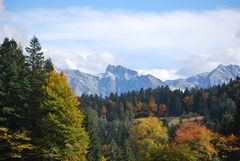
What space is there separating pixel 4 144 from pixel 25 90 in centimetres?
789

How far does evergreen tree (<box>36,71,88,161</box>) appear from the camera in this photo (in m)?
53.7

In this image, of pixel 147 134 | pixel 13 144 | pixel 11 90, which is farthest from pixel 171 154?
pixel 147 134

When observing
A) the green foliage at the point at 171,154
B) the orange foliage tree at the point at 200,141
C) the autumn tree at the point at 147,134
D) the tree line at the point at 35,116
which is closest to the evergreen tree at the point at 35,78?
the tree line at the point at 35,116

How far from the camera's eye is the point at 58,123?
53.6m

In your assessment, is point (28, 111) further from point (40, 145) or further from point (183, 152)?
point (183, 152)

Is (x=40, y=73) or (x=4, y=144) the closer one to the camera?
(x=4, y=144)

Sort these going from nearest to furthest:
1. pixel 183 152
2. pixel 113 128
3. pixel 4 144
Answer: pixel 4 144 < pixel 183 152 < pixel 113 128

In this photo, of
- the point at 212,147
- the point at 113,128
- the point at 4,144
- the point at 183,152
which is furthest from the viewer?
the point at 113,128

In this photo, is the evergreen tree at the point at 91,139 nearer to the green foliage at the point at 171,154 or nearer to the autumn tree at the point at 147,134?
the autumn tree at the point at 147,134

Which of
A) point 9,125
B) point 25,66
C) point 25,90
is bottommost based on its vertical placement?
point 9,125

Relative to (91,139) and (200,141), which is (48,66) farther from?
(200,141)

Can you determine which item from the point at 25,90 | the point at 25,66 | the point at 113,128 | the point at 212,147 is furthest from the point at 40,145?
the point at 113,128

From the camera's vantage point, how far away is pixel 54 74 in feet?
190

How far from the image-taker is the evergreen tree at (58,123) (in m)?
53.7
